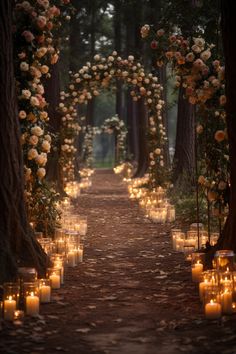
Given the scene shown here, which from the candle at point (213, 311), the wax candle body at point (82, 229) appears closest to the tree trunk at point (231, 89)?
the candle at point (213, 311)

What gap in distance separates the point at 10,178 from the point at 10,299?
155 centimetres

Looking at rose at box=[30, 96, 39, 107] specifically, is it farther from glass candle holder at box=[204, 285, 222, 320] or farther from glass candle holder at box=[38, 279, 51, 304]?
glass candle holder at box=[204, 285, 222, 320]

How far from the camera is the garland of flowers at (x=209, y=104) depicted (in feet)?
26.1

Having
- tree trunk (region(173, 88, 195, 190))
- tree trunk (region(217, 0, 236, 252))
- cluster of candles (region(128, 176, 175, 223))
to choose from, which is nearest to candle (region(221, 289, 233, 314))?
tree trunk (region(217, 0, 236, 252))

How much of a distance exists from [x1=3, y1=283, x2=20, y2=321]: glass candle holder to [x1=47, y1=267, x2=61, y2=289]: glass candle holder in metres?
1.08

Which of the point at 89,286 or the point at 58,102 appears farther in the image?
the point at 58,102

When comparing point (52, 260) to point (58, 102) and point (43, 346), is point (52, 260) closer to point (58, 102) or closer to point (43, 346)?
point (43, 346)

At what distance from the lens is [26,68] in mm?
8430

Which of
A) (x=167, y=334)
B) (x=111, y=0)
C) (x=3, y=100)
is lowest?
(x=167, y=334)

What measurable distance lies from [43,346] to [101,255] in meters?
4.53

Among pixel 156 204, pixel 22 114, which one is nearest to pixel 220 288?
pixel 22 114

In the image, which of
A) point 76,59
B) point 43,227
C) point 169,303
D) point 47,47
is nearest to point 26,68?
point 47,47

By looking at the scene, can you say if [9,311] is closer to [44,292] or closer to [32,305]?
[32,305]

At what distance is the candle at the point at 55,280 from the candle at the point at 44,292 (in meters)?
0.56
